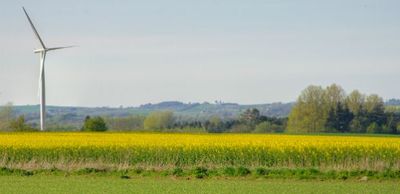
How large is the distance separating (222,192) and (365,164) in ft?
39.6

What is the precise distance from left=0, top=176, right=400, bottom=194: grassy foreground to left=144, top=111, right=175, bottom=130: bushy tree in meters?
74.9

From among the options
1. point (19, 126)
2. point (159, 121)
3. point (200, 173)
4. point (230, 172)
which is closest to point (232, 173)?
point (230, 172)

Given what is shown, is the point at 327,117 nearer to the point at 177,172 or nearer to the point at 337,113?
the point at 337,113

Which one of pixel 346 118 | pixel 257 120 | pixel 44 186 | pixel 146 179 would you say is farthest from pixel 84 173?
pixel 257 120

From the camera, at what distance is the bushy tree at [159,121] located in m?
110

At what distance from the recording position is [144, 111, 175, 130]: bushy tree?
110 metres

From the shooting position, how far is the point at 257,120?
108 m

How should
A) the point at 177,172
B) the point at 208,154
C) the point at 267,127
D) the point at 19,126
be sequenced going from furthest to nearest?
the point at 267,127 → the point at 19,126 → the point at 208,154 → the point at 177,172

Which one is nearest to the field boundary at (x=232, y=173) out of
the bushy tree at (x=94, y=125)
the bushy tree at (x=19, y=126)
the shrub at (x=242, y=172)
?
the shrub at (x=242, y=172)

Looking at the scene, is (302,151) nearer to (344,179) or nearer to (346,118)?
(344,179)

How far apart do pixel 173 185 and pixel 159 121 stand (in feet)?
281

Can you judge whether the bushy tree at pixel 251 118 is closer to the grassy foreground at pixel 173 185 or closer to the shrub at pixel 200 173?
the shrub at pixel 200 173

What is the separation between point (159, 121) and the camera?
115m

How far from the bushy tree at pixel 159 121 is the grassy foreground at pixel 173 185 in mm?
74937
